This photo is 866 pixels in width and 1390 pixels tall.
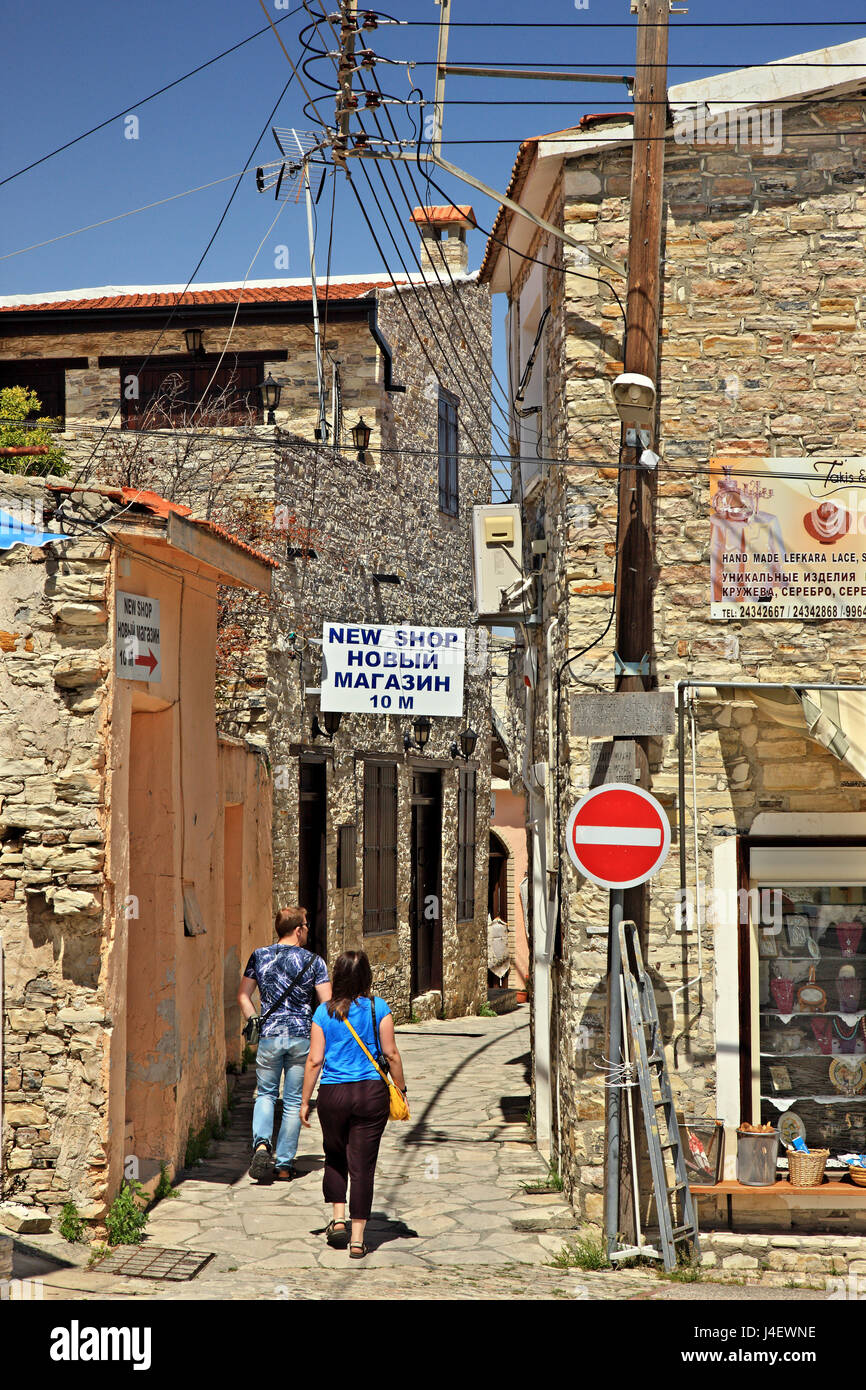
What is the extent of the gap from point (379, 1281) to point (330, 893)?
7824mm

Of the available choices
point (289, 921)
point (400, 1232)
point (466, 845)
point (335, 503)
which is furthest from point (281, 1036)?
point (466, 845)

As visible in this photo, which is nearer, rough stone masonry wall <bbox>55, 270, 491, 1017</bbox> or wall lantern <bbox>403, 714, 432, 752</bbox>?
rough stone masonry wall <bbox>55, 270, 491, 1017</bbox>

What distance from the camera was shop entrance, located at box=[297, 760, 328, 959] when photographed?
1359 centimetres

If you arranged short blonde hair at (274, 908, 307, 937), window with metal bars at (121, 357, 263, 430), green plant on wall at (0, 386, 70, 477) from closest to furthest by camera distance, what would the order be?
green plant on wall at (0, 386, 70, 477) < short blonde hair at (274, 908, 307, 937) < window with metal bars at (121, 357, 263, 430)

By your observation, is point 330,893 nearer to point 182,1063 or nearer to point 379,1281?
point 182,1063

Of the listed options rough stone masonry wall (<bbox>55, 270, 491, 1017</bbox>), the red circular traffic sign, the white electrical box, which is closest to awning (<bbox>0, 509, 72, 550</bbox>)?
rough stone masonry wall (<bbox>55, 270, 491, 1017</bbox>)

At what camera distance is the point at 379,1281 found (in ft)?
20.1

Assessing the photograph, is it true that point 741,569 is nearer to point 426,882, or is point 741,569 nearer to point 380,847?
point 380,847

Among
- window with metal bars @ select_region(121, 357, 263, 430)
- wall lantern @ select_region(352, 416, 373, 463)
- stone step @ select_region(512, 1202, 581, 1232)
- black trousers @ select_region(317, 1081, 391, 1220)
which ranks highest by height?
window with metal bars @ select_region(121, 357, 263, 430)

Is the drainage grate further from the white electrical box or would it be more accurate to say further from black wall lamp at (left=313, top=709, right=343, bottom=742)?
black wall lamp at (left=313, top=709, right=343, bottom=742)

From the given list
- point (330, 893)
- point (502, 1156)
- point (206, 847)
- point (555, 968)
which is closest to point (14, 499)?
point (206, 847)

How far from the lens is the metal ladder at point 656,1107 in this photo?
21.0 feet

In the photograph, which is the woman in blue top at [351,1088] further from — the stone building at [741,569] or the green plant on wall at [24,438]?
the green plant on wall at [24,438]

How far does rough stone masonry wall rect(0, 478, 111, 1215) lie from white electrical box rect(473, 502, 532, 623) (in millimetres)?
4079
